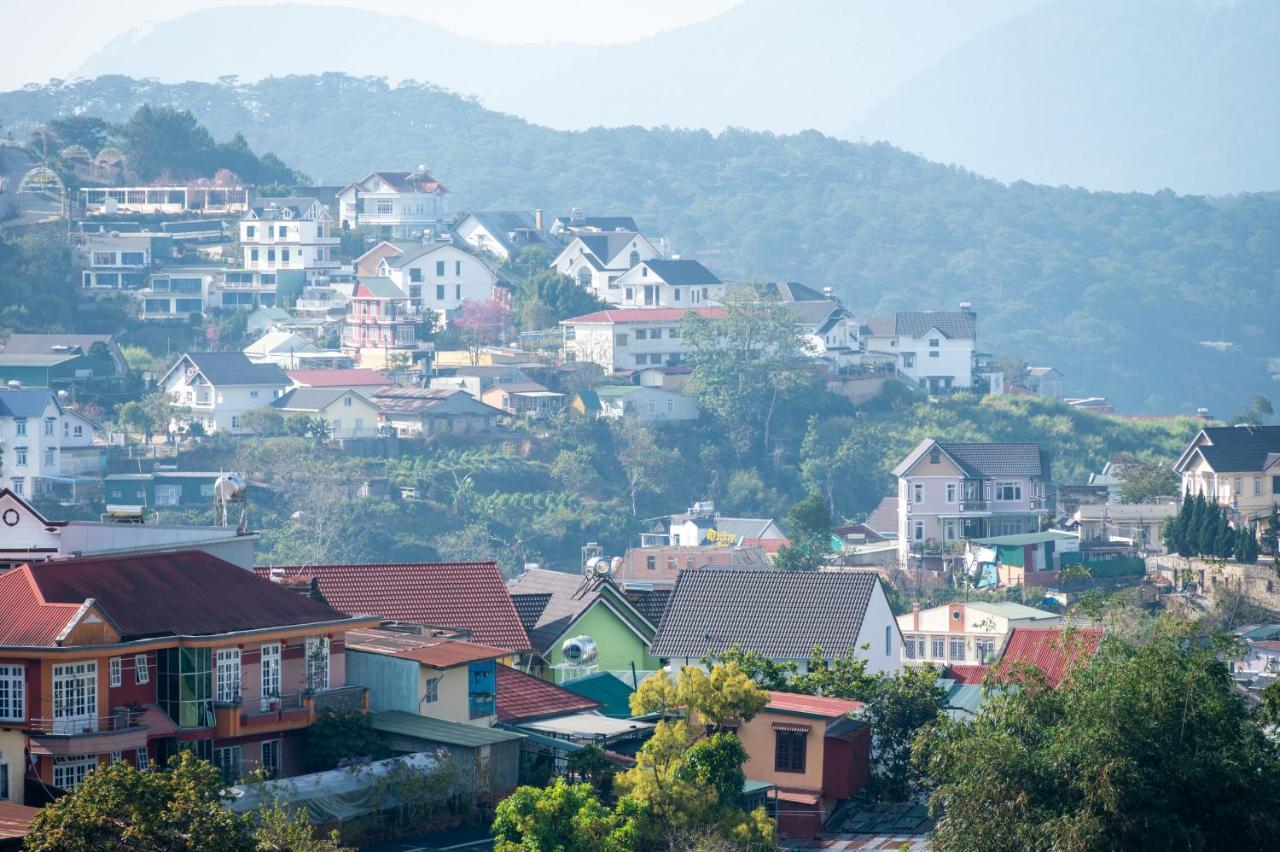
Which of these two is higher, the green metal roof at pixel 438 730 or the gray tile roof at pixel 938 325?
the gray tile roof at pixel 938 325

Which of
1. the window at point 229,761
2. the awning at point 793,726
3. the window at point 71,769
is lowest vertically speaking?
the awning at point 793,726

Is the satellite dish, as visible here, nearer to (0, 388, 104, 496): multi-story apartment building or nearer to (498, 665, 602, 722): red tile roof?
(498, 665, 602, 722): red tile roof

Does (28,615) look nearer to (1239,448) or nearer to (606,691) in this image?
(606,691)

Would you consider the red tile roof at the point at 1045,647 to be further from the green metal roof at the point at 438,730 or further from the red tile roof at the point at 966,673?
the green metal roof at the point at 438,730

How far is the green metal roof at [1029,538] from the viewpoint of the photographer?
52.9 metres

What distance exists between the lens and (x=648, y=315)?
7481 centimetres

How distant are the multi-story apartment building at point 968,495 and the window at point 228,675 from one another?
38.9 meters

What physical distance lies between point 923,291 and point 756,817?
119 meters

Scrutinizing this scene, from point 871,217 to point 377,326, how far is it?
79.7 meters

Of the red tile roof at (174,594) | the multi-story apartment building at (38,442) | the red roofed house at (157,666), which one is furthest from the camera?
the multi-story apartment building at (38,442)

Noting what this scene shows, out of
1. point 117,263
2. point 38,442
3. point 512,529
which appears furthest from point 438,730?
point 117,263

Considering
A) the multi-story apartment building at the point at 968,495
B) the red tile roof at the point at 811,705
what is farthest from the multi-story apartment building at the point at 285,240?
the red tile roof at the point at 811,705

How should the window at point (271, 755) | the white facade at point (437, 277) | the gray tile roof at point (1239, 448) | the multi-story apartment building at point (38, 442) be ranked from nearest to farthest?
the window at point (271, 755)
the gray tile roof at point (1239, 448)
the multi-story apartment building at point (38, 442)
the white facade at point (437, 277)

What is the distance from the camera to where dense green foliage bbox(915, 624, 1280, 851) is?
1775cm
